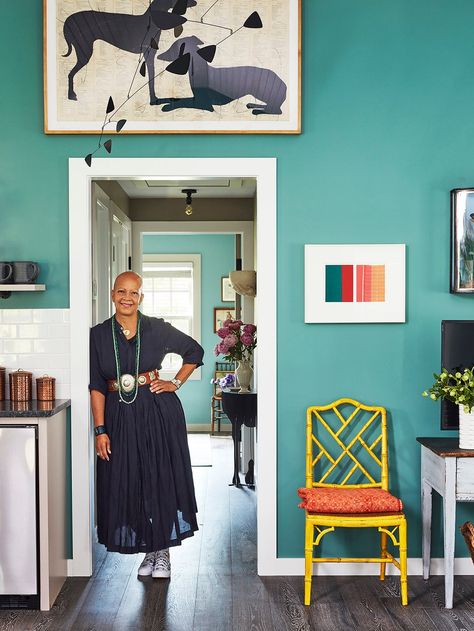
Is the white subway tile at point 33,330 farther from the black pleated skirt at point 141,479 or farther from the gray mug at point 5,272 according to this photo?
the black pleated skirt at point 141,479

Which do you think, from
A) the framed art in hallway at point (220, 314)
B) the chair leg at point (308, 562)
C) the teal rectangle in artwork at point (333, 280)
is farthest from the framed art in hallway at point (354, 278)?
the framed art in hallway at point (220, 314)

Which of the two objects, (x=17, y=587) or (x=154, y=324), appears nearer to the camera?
(x=17, y=587)

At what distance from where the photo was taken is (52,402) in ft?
11.9

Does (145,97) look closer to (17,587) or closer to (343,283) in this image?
(343,283)

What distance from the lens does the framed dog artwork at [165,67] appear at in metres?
3.70

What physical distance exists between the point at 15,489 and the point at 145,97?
201 centimetres

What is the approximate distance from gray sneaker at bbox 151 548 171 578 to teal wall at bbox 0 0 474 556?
589 mm

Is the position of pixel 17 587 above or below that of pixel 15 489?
below

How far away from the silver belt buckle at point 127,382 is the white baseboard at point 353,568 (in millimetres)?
1166

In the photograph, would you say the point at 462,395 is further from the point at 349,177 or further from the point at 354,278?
the point at 349,177

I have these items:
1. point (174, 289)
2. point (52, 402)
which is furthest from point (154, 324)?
point (174, 289)

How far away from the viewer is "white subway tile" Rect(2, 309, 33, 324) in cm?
378

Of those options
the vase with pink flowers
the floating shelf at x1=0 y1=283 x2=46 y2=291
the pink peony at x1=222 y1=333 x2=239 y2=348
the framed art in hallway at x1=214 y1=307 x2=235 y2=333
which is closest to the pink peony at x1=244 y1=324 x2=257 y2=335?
the vase with pink flowers

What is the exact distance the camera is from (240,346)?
5660 mm
